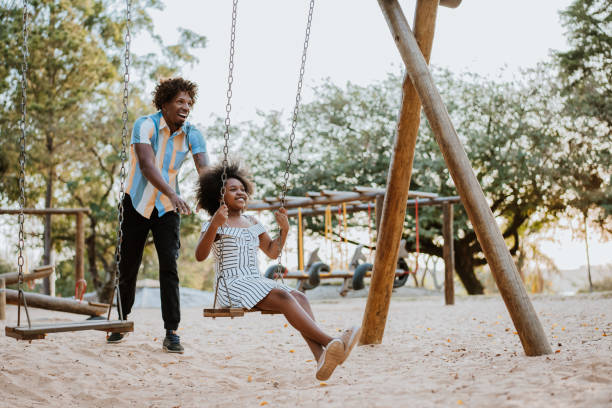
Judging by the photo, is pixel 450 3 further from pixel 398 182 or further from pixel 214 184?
pixel 214 184

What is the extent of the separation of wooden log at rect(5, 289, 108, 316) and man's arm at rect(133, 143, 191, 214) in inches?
104

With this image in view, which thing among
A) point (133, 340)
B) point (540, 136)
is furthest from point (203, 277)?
point (133, 340)

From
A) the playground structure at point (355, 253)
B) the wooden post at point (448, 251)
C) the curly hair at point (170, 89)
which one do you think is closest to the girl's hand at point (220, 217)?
the curly hair at point (170, 89)

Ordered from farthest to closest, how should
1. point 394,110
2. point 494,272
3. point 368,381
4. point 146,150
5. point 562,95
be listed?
point 394,110, point 562,95, point 146,150, point 494,272, point 368,381

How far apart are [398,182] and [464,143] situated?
1191cm

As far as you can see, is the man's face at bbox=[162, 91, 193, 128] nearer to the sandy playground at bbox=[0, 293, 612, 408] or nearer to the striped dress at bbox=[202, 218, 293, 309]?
the striped dress at bbox=[202, 218, 293, 309]

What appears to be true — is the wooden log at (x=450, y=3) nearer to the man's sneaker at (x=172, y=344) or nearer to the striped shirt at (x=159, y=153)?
the striped shirt at (x=159, y=153)

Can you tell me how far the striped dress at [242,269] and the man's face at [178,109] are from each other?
87cm

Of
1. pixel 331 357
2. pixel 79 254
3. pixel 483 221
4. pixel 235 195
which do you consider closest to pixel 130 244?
pixel 235 195

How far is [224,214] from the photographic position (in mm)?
3129

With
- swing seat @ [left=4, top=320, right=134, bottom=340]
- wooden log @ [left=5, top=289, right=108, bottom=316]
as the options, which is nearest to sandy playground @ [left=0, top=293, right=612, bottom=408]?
swing seat @ [left=4, top=320, right=134, bottom=340]

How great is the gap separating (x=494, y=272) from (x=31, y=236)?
16178 millimetres

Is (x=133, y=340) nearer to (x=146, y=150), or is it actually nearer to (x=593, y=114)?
(x=146, y=150)

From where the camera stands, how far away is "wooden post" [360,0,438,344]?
155 inches
